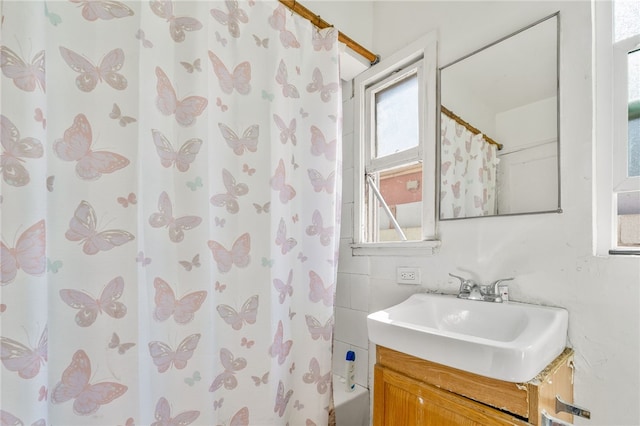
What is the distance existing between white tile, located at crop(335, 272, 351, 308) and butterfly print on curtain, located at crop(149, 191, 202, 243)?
36.2 inches

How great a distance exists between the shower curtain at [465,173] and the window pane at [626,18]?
457 mm

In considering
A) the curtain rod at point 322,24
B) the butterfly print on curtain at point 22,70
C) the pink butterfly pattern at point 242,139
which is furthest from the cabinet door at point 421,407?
the curtain rod at point 322,24

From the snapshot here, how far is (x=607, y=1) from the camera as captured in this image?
3.03 feet

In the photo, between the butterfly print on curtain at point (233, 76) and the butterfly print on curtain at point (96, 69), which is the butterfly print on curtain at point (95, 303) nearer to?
the butterfly print on curtain at point (96, 69)

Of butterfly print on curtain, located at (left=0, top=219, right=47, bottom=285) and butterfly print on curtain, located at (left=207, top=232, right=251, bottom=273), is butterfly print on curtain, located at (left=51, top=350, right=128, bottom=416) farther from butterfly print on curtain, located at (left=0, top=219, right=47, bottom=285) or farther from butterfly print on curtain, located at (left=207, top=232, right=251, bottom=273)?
butterfly print on curtain, located at (left=207, top=232, right=251, bottom=273)

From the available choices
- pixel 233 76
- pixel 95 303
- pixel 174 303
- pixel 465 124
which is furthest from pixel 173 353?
pixel 465 124

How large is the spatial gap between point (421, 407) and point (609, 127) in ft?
3.30

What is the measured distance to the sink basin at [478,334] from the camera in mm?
667

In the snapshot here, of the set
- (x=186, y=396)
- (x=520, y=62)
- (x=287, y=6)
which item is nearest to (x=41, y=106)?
(x=186, y=396)

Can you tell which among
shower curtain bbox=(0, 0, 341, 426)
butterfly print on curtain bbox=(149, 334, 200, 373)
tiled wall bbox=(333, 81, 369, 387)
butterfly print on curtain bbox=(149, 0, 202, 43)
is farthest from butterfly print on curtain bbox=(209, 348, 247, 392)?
butterfly print on curtain bbox=(149, 0, 202, 43)

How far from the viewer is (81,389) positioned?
31.3 inches

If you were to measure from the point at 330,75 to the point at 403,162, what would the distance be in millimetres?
536

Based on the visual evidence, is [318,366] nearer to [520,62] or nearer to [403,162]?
[403,162]

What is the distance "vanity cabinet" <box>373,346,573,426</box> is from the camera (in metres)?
0.69
